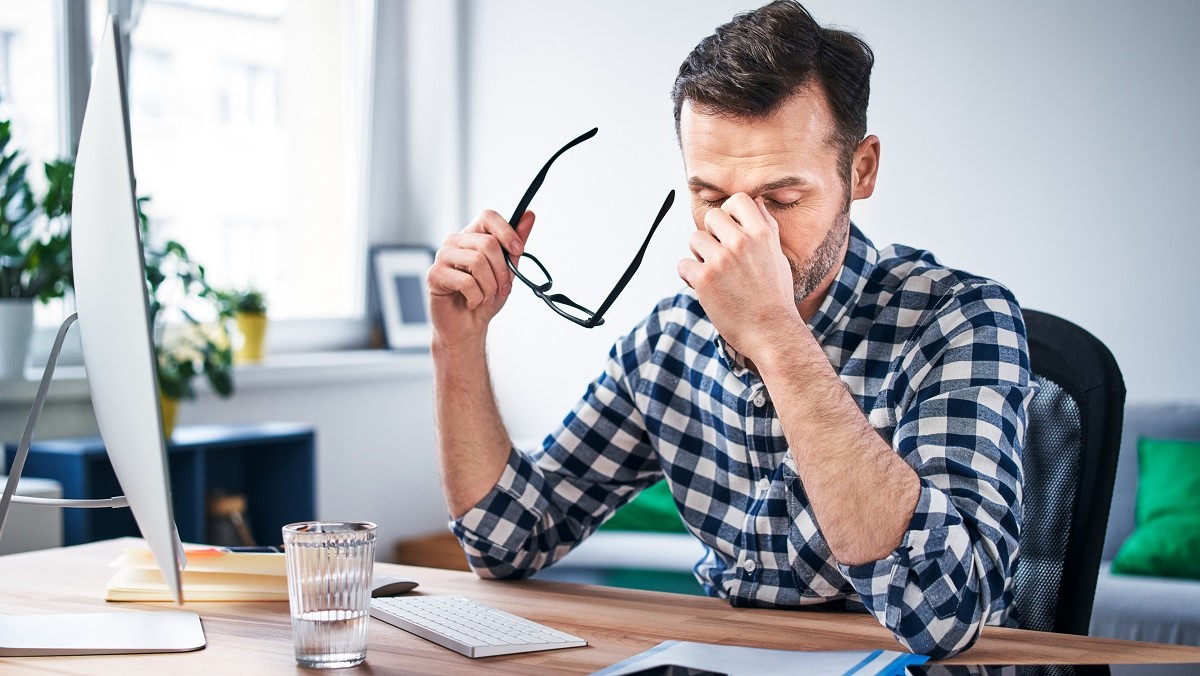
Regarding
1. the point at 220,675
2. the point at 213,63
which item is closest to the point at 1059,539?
the point at 220,675

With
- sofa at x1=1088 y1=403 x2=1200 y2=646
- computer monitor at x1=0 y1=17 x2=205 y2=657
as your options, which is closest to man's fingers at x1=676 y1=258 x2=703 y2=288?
computer monitor at x1=0 y1=17 x2=205 y2=657

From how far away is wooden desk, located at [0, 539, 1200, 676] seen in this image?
98 centimetres

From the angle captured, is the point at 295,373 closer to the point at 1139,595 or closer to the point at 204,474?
the point at 204,474

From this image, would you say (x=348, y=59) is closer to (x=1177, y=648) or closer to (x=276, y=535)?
(x=276, y=535)

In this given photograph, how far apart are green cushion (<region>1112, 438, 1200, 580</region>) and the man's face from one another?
185 cm

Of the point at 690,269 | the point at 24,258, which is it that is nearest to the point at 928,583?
the point at 690,269

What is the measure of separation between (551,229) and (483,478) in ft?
9.62

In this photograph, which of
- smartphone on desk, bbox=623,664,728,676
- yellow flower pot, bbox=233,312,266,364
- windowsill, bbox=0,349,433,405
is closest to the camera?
smartphone on desk, bbox=623,664,728,676

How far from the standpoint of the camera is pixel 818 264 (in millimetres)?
1404

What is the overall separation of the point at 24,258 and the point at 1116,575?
8.64 ft

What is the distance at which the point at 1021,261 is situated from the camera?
140 inches

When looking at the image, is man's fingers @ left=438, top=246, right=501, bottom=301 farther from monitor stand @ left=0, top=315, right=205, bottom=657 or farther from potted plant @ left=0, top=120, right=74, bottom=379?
potted plant @ left=0, top=120, right=74, bottom=379

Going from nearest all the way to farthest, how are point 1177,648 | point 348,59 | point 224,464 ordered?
point 1177,648, point 224,464, point 348,59

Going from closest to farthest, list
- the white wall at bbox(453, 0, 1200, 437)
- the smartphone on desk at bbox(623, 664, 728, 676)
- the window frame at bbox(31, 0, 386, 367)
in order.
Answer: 1. the smartphone on desk at bbox(623, 664, 728, 676)
2. the white wall at bbox(453, 0, 1200, 437)
3. the window frame at bbox(31, 0, 386, 367)
